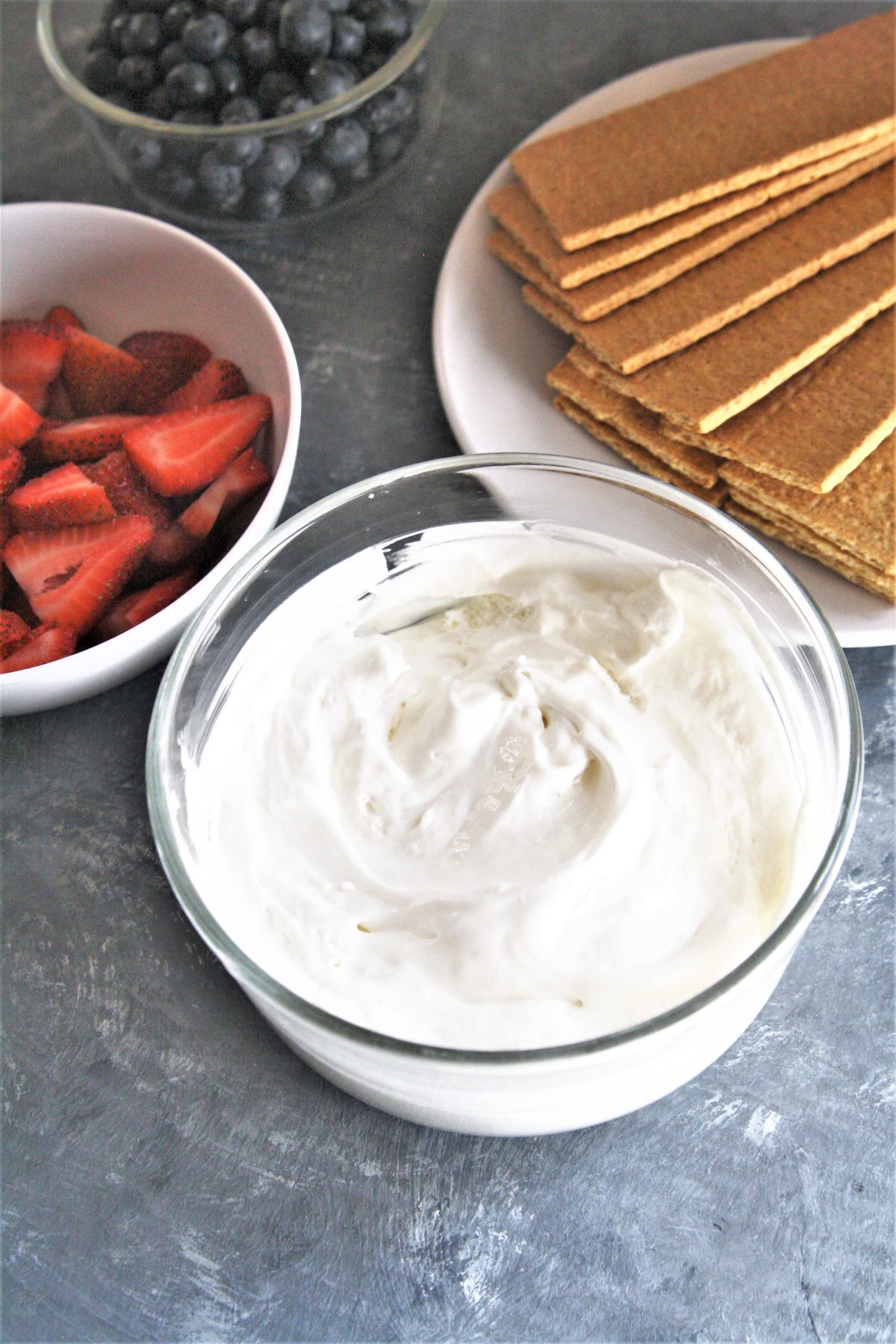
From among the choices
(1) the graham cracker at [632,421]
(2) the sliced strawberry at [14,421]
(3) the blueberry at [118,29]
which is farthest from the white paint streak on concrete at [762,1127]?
(3) the blueberry at [118,29]

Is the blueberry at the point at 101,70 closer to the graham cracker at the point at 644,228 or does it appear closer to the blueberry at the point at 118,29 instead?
the blueberry at the point at 118,29

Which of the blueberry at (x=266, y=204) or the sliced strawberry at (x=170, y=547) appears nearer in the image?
the sliced strawberry at (x=170, y=547)

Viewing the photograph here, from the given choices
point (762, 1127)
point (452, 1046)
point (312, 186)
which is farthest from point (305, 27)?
point (762, 1127)

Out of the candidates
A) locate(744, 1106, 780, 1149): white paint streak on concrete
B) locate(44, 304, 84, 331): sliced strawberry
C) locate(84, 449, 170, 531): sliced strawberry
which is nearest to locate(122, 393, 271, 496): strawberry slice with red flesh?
locate(84, 449, 170, 531): sliced strawberry

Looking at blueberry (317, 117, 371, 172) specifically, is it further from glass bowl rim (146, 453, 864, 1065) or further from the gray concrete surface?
the gray concrete surface

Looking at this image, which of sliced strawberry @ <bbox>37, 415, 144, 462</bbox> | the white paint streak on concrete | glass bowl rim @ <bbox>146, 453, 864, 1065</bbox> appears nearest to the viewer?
glass bowl rim @ <bbox>146, 453, 864, 1065</bbox>

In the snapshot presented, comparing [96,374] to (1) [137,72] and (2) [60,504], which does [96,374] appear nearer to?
(2) [60,504]
